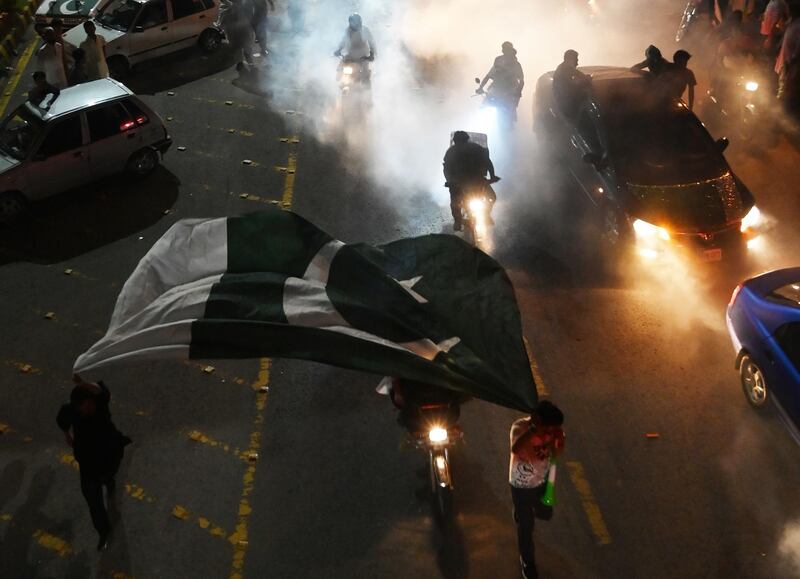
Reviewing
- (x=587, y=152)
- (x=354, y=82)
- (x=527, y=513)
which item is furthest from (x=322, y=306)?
(x=354, y=82)

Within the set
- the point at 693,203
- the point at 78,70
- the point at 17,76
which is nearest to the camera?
the point at 693,203

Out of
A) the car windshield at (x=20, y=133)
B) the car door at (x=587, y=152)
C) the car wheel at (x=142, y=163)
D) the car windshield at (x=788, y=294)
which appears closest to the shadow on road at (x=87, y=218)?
the car wheel at (x=142, y=163)

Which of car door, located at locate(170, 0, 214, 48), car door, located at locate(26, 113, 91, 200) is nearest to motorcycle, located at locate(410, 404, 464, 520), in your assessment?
car door, located at locate(26, 113, 91, 200)

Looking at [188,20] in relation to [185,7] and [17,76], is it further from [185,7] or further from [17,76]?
[17,76]

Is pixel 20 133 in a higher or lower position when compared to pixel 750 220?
higher

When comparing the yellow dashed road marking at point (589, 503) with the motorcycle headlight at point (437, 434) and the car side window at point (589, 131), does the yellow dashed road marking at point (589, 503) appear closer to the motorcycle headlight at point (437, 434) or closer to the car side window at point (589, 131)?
the motorcycle headlight at point (437, 434)

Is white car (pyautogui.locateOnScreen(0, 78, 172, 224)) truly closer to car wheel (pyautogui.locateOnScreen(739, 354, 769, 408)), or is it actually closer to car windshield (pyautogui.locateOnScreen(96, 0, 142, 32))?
car windshield (pyautogui.locateOnScreen(96, 0, 142, 32))

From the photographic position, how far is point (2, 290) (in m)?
9.77

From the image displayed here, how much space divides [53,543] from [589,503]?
4909 millimetres

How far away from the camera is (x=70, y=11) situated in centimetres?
1661

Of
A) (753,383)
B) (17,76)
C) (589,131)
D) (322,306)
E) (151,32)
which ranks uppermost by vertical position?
(322,306)

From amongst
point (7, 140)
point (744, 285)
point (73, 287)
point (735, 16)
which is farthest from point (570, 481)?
point (735, 16)

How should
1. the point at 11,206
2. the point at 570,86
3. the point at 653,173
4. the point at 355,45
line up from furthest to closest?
the point at 355,45 → the point at 570,86 → the point at 11,206 → the point at 653,173

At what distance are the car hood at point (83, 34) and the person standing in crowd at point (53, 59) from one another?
4.77ft
